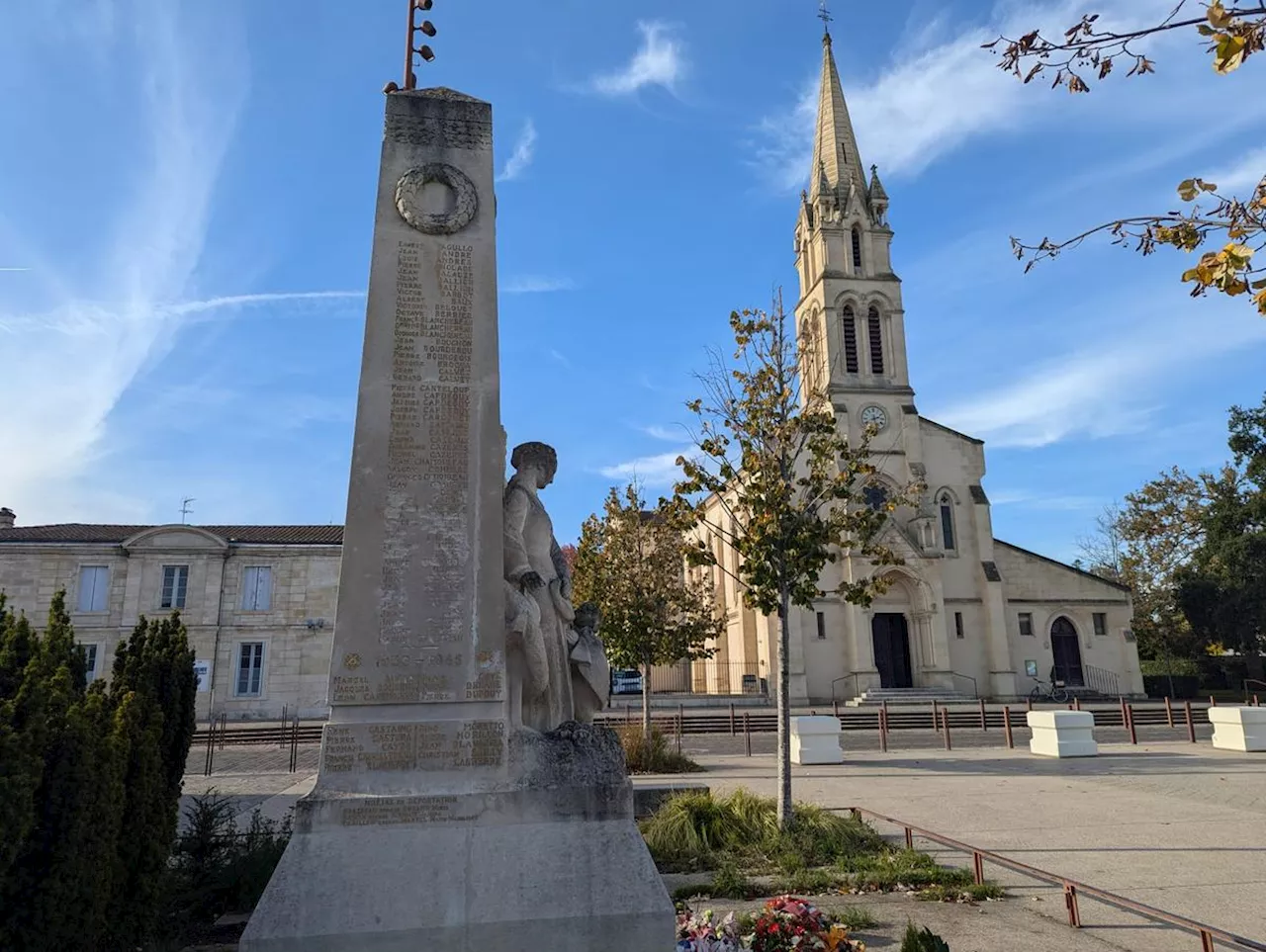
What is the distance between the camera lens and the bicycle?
1412 inches

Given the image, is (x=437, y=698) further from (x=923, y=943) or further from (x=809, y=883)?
(x=809, y=883)

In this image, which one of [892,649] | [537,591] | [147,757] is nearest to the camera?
[147,757]

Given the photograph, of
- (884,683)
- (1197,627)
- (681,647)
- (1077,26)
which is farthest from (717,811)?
(1197,627)

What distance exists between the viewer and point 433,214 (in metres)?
6.14

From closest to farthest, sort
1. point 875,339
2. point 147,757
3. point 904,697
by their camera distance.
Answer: point 147,757, point 904,697, point 875,339

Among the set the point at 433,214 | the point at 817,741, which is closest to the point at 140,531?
the point at 817,741

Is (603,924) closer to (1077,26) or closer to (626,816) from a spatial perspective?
(626,816)

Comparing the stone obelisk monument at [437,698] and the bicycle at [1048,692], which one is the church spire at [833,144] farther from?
the stone obelisk monument at [437,698]

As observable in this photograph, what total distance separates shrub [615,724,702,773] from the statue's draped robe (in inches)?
400

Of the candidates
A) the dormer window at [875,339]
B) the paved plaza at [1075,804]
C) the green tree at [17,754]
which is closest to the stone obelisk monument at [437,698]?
the green tree at [17,754]

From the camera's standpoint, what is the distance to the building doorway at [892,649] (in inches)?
1437

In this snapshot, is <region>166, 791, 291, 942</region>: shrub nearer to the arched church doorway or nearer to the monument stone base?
the monument stone base

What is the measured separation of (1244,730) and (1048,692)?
18761mm

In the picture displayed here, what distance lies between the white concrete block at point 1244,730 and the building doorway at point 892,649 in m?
17.3
